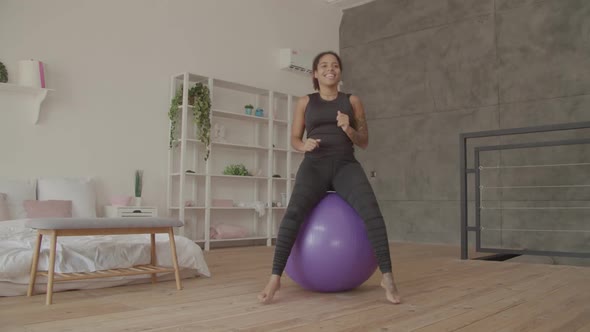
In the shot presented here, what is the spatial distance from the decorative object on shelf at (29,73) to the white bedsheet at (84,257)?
1414mm

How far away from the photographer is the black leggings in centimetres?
239

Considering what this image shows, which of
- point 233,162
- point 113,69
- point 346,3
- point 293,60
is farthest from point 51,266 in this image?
point 346,3

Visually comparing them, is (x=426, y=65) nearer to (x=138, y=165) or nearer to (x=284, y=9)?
(x=284, y=9)

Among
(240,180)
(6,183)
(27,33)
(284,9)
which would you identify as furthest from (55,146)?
(284,9)

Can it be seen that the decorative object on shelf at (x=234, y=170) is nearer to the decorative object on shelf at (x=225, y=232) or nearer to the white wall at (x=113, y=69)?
the decorative object on shelf at (x=225, y=232)

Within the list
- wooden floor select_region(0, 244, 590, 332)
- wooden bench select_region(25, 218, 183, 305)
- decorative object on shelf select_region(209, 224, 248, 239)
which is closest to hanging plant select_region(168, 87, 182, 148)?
decorative object on shelf select_region(209, 224, 248, 239)

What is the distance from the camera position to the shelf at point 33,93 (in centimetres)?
419

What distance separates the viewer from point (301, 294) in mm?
2588

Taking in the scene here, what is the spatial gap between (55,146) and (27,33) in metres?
1.00

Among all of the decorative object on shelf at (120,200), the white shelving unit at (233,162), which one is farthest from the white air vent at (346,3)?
the decorative object on shelf at (120,200)

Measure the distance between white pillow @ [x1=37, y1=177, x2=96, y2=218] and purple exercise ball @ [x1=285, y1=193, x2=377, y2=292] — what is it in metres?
2.42

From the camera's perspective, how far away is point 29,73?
4234 mm

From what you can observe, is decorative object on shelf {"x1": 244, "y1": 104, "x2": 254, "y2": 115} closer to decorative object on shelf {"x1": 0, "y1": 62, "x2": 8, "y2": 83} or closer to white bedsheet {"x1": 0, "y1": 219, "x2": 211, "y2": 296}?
decorative object on shelf {"x1": 0, "y1": 62, "x2": 8, "y2": 83}

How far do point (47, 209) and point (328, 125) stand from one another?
2.48 m
